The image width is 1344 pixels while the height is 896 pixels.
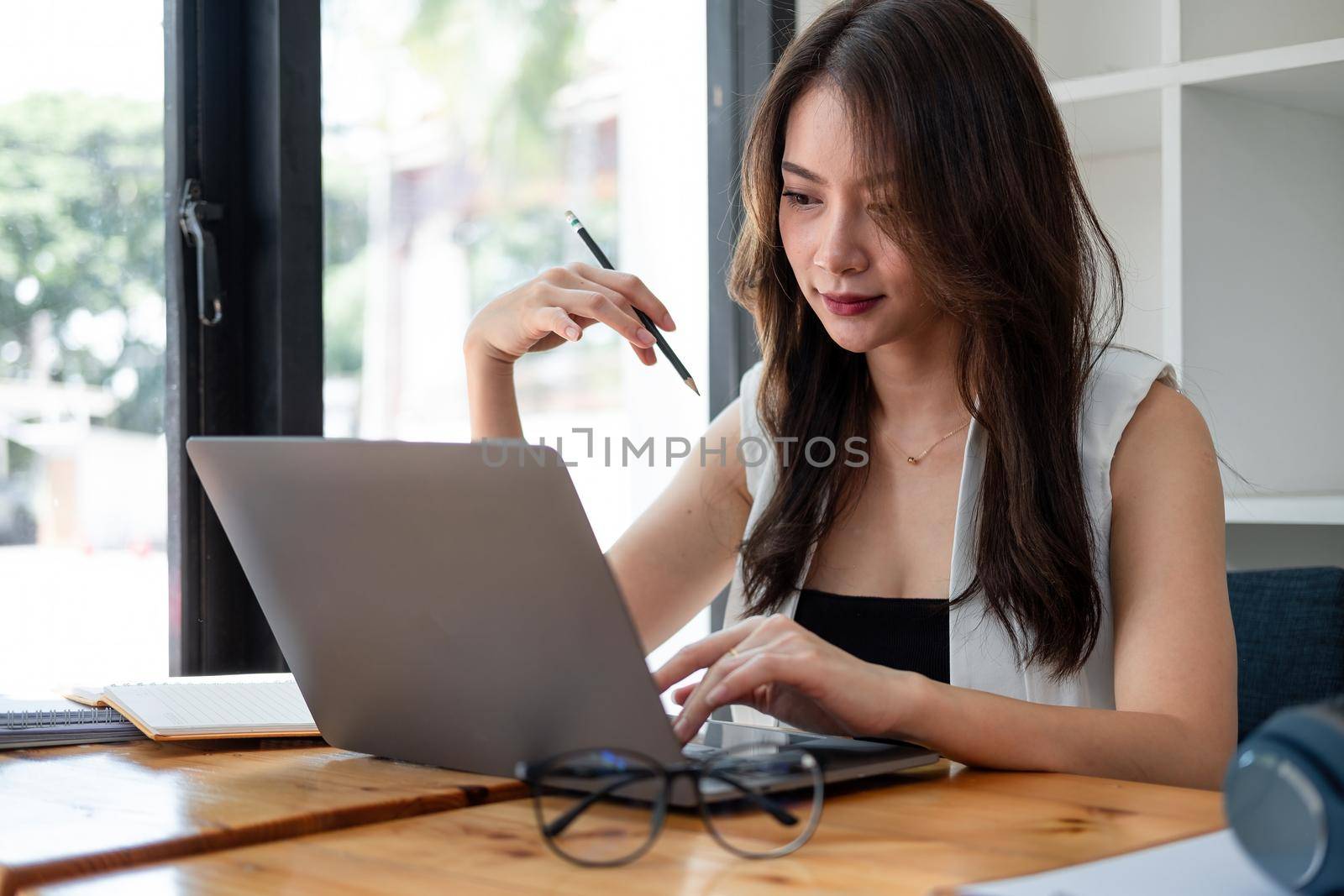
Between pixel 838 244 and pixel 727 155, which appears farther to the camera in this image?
pixel 727 155

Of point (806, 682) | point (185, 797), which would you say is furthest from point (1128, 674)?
point (185, 797)

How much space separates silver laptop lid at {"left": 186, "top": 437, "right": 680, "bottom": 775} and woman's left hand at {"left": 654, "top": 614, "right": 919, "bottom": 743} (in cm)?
10

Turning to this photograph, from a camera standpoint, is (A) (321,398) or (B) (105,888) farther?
(A) (321,398)

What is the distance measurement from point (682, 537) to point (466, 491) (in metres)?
0.85

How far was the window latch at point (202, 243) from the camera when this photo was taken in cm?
170

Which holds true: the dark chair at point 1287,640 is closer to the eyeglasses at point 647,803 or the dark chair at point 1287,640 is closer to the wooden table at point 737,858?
the wooden table at point 737,858

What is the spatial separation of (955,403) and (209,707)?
85 cm

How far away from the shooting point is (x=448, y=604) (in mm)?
762

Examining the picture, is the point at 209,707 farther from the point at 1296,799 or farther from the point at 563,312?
the point at 1296,799

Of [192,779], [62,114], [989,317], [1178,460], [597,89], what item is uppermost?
[597,89]

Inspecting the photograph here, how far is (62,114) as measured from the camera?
1.64m

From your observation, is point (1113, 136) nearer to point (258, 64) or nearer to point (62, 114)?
point (258, 64)

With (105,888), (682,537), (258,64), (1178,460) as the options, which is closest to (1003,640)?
(1178,460)

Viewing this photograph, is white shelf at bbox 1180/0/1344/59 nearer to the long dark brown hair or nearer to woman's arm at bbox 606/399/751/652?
the long dark brown hair
